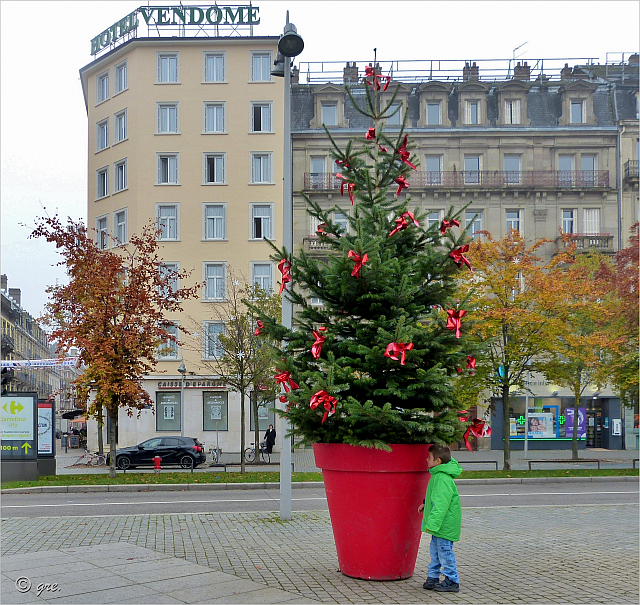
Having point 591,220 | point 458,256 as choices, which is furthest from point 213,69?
point 458,256

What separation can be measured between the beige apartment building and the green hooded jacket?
34.3 m

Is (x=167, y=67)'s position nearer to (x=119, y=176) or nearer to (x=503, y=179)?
(x=119, y=176)

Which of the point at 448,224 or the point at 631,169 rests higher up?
the point at 631,169

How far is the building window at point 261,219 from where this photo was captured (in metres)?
42.8

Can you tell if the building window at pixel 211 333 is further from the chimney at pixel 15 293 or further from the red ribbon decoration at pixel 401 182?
the chimney at pixel 15 293

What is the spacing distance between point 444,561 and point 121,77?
42520 millimetres

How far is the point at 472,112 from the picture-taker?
150 feet

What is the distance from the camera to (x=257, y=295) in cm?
3145

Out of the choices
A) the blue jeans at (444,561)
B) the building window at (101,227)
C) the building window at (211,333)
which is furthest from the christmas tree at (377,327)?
the building window at (101,227)

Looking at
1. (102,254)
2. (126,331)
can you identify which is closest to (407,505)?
(126,331)

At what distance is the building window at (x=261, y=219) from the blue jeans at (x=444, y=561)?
117 ft

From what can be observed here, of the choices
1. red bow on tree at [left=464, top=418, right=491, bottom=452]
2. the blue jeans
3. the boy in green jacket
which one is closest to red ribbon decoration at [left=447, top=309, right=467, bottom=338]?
red bow on tree at [left=464, top=418, right=491, bottom=452]

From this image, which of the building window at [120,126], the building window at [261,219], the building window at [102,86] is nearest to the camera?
the building window at [261,219]

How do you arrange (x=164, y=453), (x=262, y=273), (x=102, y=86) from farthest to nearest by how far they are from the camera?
(x=102, y=86) → (x=262, y=273) → (x=164, y=453)
